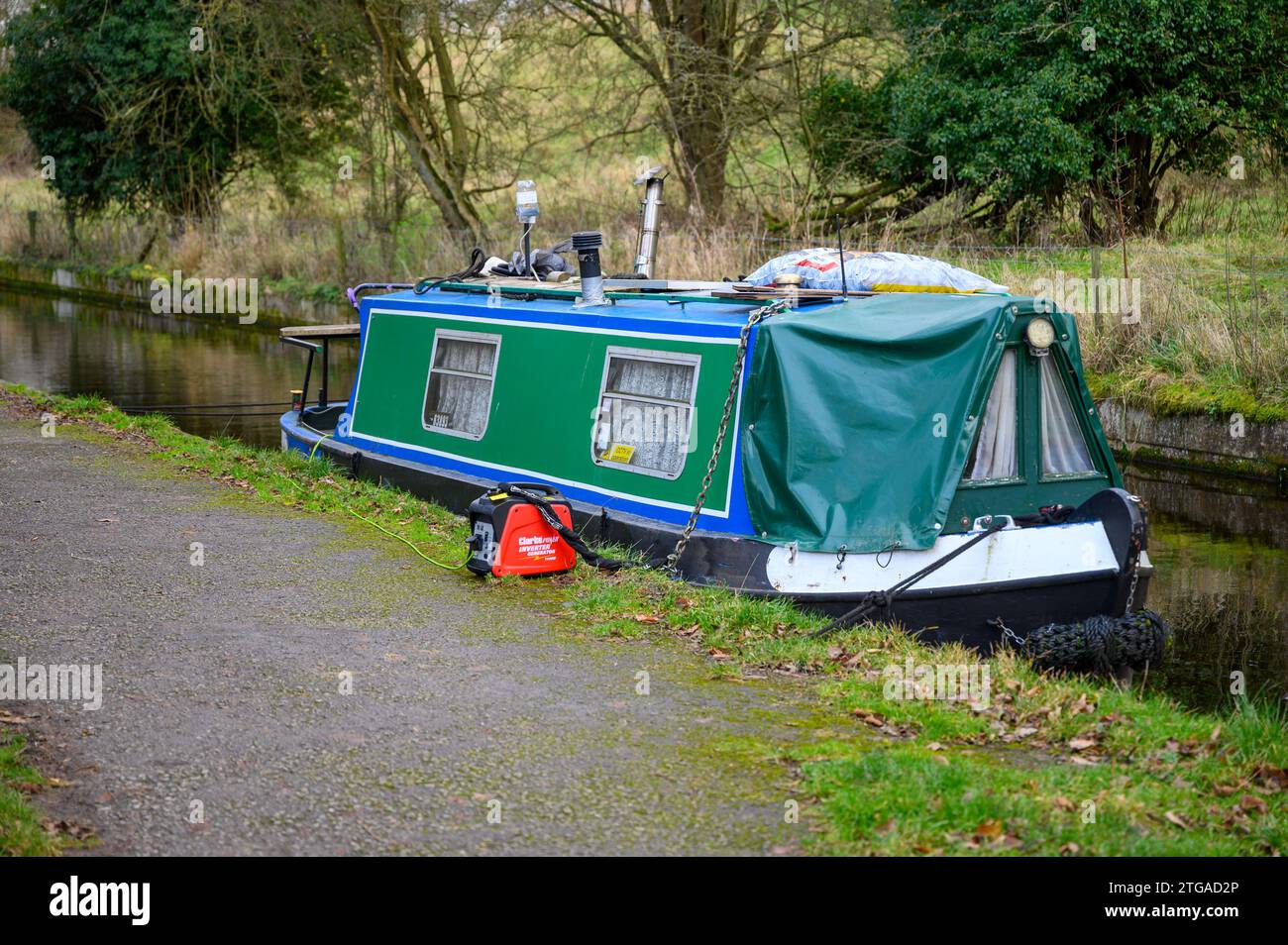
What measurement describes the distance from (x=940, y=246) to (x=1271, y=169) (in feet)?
16.4

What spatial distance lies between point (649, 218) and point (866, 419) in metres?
4.01

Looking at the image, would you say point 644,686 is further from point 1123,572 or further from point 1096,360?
point 1096,360

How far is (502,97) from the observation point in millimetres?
21828

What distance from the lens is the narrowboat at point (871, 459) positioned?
6.88 m

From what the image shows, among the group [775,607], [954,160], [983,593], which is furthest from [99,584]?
[954,160]

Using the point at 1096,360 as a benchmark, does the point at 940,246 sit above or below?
above

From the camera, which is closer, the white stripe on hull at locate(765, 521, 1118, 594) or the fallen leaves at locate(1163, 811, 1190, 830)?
the fallen leaves at locate(1163, 811, 1190, 830)

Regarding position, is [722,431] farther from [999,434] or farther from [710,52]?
[710,52]

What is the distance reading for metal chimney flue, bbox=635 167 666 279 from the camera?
33.0 ft

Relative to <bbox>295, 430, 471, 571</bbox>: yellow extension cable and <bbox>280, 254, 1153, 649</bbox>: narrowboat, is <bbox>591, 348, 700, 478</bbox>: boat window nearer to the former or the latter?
<bbox>280, 254, 1153, 649</bbox>: narrowboat

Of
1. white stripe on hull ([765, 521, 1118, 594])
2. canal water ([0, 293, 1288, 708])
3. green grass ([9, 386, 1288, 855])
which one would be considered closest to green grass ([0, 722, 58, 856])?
green grass ([9, 386, 1288, 855])

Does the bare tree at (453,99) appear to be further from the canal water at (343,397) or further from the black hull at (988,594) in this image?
the black hull at (988,594)

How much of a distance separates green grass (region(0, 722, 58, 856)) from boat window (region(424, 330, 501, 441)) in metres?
5.14

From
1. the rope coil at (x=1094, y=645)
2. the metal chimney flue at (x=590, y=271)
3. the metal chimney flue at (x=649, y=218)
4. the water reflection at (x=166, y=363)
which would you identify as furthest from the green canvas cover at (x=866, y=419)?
the water reflection at (x=166, y=363)
